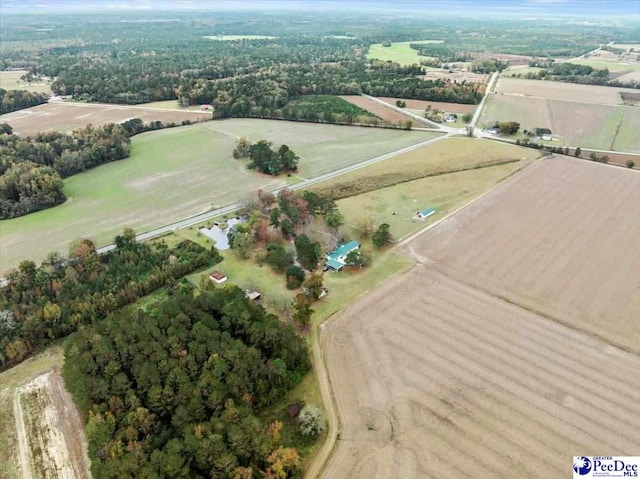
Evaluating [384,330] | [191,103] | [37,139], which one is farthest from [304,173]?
[191,103]

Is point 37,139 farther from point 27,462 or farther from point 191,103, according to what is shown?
point 27,462

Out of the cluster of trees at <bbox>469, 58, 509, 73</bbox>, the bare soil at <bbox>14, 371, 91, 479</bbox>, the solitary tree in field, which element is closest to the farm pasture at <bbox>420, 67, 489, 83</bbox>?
the cluster of trees at <bbox>469, 58, 509, 73</bbox>

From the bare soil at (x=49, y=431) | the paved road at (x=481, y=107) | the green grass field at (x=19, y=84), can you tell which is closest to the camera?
the bare soil at (x=49, y=431)

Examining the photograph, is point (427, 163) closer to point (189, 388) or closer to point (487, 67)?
point (189, 388)

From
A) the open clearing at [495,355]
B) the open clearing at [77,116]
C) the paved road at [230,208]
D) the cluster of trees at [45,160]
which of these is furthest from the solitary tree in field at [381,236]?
the open clearing at [77,116]

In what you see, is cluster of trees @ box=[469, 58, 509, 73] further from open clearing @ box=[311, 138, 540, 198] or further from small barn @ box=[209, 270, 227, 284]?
small barn @ box=[209, 270, 227, 284]

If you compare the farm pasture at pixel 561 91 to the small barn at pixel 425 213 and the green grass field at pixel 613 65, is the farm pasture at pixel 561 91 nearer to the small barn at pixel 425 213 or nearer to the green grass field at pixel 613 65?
the green grass field at pixel 613 65

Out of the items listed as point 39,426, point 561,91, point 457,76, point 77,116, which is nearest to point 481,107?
point 561,91
